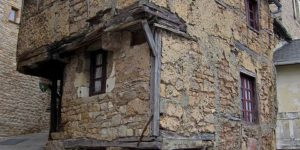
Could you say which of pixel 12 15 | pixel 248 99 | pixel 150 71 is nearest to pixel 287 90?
pixel 248 99

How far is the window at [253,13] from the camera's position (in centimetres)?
756

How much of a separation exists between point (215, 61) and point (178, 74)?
44.6 inches

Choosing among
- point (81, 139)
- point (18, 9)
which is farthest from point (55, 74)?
point (18, 9)

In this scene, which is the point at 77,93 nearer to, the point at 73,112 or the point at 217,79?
the point at 73,112

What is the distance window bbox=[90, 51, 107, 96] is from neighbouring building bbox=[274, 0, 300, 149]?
4.57 meters

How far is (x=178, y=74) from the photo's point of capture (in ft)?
16.6

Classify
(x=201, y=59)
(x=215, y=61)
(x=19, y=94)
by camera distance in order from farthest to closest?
(x=19, y=94)
(x=215, y=61)
(x=201, y=59)

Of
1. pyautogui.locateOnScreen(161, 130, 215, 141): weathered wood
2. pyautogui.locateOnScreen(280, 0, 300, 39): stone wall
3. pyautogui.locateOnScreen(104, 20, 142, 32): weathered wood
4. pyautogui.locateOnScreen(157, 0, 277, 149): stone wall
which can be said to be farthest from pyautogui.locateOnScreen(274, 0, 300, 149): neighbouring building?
pyautogui.locateOnScreen(104, 20, 142, 32): weathered wood

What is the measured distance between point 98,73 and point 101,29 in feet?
2.93

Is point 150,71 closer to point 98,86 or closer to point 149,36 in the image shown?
point 149,36

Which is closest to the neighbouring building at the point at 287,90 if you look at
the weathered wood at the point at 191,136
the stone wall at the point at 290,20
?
the stone wall at the point at 290,20

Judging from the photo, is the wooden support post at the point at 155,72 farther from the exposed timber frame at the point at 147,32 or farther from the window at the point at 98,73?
the window at the point at 98,73

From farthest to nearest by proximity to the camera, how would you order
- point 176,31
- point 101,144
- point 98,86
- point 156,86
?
1. point 98,86
2. point 101,144
3. point 176,31
4. point 156,86

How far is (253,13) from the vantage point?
7773mm
